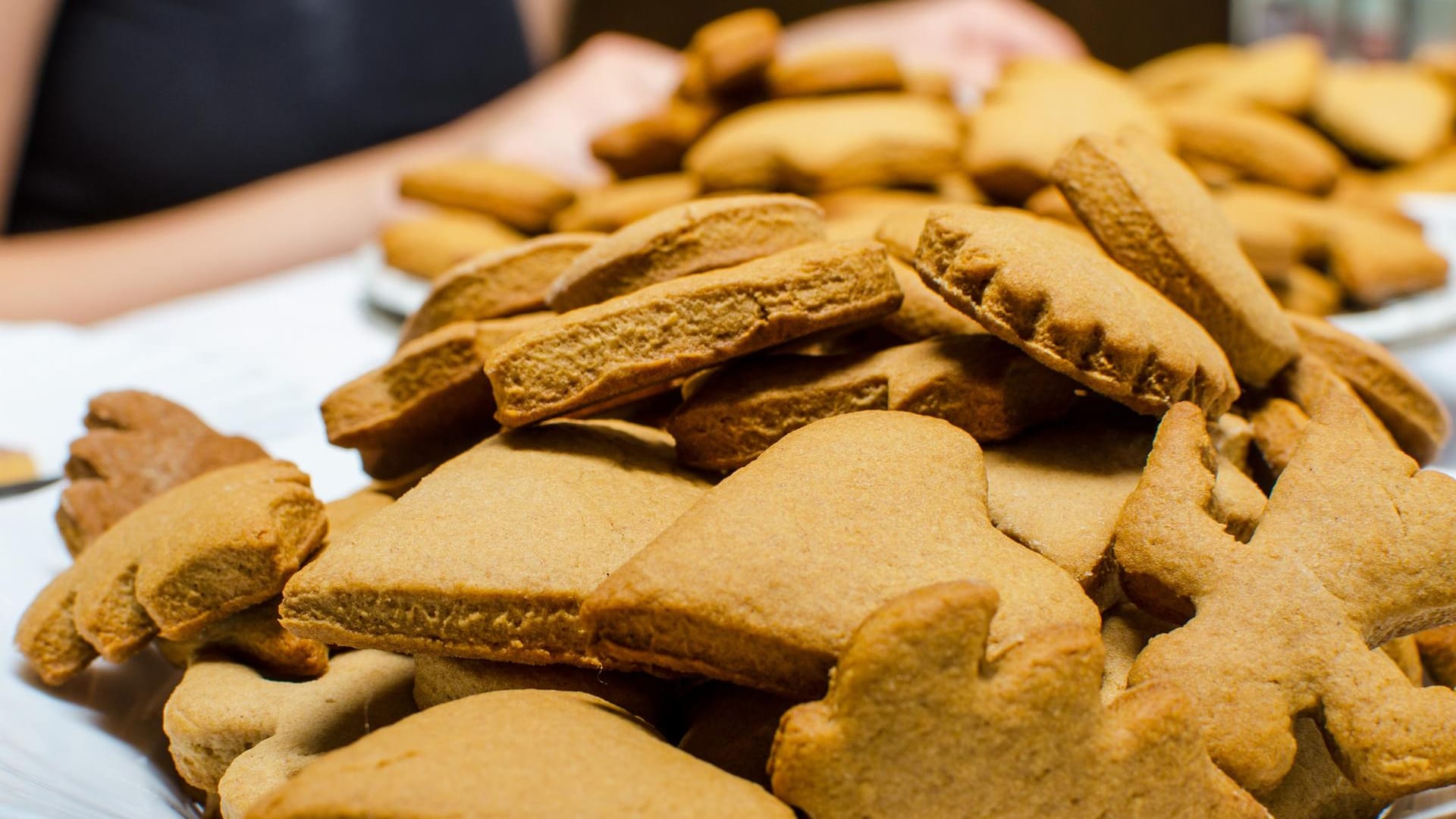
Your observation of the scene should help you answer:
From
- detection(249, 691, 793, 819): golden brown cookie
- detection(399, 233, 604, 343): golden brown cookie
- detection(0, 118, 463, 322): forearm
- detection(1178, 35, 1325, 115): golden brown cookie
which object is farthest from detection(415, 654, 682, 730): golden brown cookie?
detection(0, 118, 463, 322): forearm

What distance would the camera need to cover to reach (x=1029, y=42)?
4172mm

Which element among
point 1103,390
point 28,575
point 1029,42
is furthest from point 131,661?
point 1029,42

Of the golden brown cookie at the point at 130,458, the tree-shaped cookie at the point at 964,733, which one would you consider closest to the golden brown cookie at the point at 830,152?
the golden brown cookie at the point at 130,458

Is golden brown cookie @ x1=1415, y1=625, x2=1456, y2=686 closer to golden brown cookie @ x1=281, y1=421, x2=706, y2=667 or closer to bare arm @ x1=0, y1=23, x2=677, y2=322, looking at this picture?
golden brown cookie @ x1=281, y1=421, x2=706, y2=667

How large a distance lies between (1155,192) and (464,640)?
76cm

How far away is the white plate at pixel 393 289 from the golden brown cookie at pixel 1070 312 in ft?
4.49

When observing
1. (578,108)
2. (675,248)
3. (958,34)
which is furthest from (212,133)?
(675,248)

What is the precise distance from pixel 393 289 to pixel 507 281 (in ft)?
3.55

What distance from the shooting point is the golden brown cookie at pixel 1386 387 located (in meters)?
1.21

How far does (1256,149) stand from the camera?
2240 millimetres

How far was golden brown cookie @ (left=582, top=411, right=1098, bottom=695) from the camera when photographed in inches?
29.3

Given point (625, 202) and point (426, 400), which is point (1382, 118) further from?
point (426, 400)

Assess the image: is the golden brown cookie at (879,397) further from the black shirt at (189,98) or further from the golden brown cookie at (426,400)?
the black shirt at (189,98)

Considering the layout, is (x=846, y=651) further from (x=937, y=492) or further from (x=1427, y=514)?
(x=1427, y=514)
